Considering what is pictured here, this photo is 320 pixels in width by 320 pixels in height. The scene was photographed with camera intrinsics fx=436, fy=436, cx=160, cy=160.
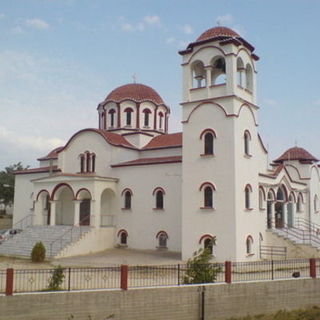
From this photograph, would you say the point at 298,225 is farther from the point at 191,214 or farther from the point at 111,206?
the point at 111,206

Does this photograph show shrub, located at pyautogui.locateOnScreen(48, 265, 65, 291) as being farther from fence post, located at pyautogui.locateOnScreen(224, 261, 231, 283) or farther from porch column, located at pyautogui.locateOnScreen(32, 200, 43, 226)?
porch column, located at pyautogui.locateOnScreen(32, 200, 43, 226)

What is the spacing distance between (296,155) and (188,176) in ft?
38.9

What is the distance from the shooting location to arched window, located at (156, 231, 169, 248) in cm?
2468

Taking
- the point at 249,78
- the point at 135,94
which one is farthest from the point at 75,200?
the point at 249,78

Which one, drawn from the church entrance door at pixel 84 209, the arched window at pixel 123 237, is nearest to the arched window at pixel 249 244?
the arched window at pixel 123 237

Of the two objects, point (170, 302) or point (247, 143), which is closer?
point (170, 302)

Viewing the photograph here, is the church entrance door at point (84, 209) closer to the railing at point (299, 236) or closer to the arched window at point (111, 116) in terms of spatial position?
the arched window at point (111, 116)

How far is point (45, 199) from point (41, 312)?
1722 centimetres

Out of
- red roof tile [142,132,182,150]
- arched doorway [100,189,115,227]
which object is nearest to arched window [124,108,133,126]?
red roof tile [142,132,182,150]

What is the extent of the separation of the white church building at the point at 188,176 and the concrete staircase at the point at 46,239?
531 millimetres

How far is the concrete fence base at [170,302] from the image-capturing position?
37.2ft

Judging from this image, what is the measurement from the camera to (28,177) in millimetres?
32125

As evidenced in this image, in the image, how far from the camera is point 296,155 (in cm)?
3052

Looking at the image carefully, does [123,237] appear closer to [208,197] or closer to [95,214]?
[95,214]
